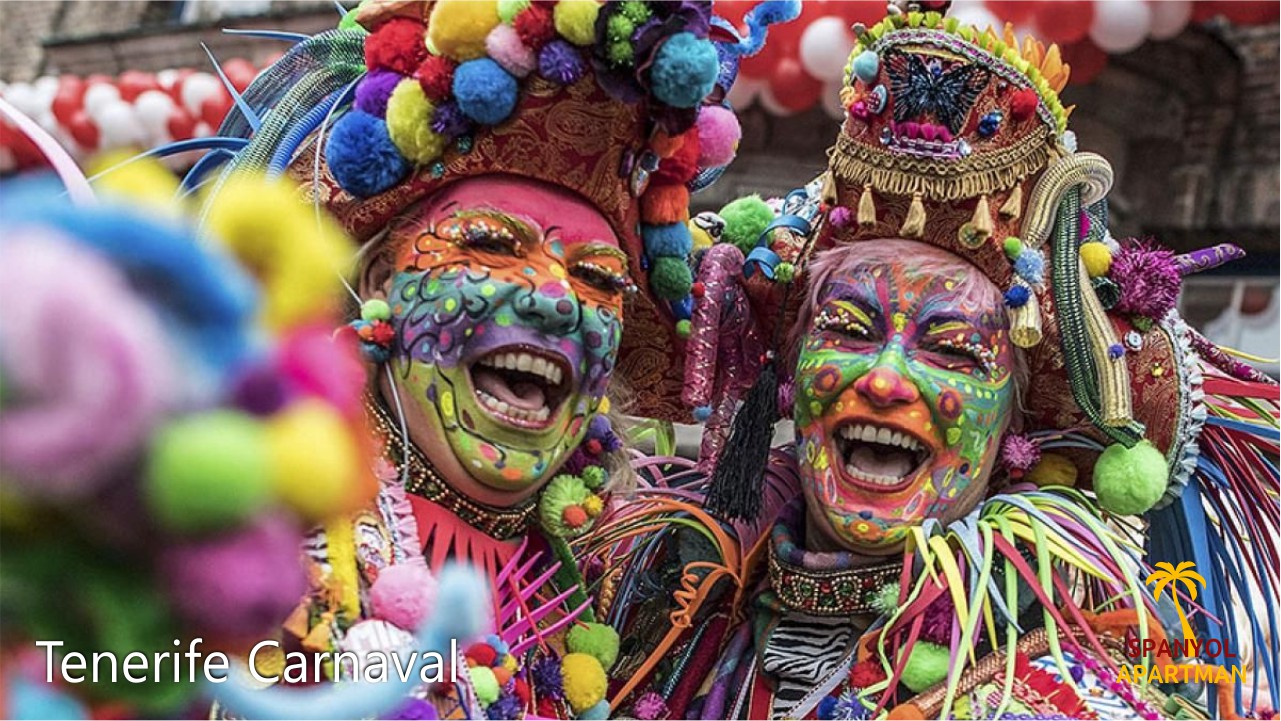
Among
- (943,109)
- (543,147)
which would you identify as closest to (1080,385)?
(943,109)

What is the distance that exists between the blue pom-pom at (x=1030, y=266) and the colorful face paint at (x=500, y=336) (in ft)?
2.53

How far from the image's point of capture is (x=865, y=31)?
2.91 metres

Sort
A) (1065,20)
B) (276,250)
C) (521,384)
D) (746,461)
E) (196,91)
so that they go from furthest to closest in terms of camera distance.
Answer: (196,91), (1065,20), (746,461), (521,384), (276,250)

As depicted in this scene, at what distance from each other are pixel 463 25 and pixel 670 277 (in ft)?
1.88

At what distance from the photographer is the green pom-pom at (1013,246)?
9.35ft

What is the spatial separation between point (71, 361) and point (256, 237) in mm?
189

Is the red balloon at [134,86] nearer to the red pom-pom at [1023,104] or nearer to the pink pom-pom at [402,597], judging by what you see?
the red pom-pom at [1023,104]

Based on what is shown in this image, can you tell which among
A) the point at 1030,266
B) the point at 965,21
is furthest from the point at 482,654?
the point at 965,21

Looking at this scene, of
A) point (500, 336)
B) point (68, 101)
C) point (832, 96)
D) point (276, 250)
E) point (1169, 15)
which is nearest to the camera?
point (276, 250)

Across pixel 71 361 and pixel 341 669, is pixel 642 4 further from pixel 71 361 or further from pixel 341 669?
pixel 71 361

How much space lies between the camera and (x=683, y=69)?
235 centimetres

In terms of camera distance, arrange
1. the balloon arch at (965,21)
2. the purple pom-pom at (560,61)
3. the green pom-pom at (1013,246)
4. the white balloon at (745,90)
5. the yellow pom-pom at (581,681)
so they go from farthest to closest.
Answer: the white balloon at (745,90) < the balloon arch at (965,21) < the green pom-pom at (1013,246) < the yellow pom-pom at (581,681) < the purple pom-pom at (560,61)

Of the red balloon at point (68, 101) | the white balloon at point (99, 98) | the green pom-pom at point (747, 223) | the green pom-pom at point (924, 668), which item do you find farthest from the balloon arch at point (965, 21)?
the green pom-pom at point (924, 668)

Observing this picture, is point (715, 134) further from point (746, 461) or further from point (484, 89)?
point (746, 461)
